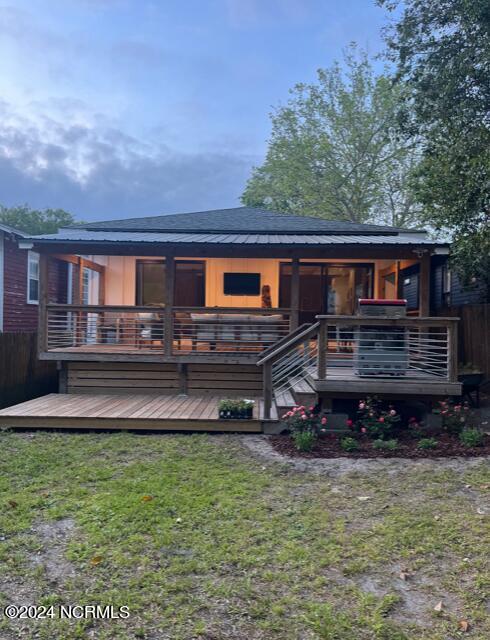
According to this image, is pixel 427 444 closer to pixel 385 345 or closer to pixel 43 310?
pixel 385 345

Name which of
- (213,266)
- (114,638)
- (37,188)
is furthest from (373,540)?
(37,188)

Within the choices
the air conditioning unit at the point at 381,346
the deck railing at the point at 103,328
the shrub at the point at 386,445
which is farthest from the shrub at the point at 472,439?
the deck railing at the point at 103,328

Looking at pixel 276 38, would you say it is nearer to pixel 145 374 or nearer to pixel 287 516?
pixel 145 374

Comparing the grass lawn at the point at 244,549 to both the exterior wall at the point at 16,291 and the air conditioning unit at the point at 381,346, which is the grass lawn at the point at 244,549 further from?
the exterior wall at the point at 16,291

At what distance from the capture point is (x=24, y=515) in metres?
3.33

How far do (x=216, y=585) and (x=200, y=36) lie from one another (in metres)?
21.2

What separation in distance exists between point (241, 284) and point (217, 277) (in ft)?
2.11

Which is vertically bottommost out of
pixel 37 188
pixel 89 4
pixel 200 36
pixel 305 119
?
pixel 89 4

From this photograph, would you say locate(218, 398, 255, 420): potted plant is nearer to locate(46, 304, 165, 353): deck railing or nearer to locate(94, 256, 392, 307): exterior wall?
locate(46, 304, 165, 353): deck railing

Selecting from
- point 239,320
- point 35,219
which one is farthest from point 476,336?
point 35,219

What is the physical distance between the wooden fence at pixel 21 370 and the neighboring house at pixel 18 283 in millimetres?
3494

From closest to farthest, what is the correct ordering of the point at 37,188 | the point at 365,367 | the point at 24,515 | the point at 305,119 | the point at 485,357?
the point at 24,515
the point at 365,367
the point at 485,357
the point at 305,119
the point at 37,188

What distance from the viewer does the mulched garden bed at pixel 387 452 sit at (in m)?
Result: 4.82

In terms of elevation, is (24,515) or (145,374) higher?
(145,374)
